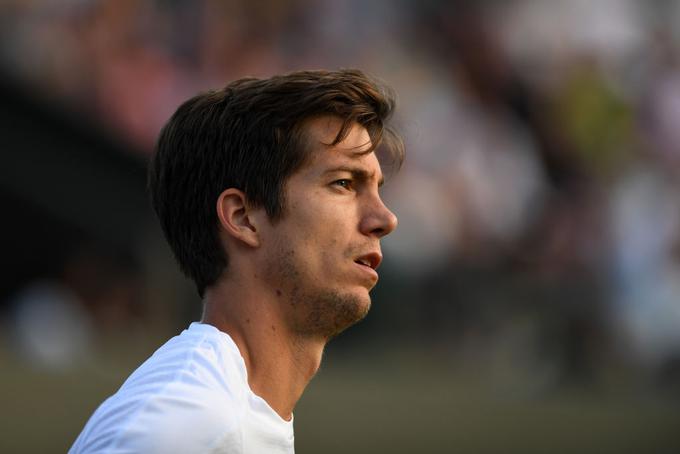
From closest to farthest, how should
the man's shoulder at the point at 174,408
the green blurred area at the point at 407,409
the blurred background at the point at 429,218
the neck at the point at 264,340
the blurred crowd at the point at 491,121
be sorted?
the man's shoulder at the point at 174,408 → the neck at the point at 264,340 → the green blurred area at the point at 407,409 → the blurred background at the point at 429,218 → the blurred crowd at the point at 491,121

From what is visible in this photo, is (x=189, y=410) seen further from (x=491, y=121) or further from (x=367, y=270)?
(x=491, y=121)

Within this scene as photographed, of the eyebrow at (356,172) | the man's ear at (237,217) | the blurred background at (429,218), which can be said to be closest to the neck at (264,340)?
the man's ear at (237,217)

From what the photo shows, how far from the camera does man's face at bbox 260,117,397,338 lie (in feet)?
8.67

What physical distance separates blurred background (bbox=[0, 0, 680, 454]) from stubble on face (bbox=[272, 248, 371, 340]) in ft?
11.7

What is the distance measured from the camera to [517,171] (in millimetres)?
9852

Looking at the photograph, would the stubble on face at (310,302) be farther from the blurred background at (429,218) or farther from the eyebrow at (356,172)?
the blurred background at (429,218)

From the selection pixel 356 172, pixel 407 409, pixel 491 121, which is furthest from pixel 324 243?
pixel 491 121

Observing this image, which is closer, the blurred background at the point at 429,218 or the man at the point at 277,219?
the man at the point at 277,219

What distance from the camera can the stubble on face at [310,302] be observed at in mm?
2648

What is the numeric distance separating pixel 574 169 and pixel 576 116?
58 centimetres

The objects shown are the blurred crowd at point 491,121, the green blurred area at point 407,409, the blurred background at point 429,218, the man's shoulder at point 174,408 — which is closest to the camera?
the man's shoulder at point 174,408

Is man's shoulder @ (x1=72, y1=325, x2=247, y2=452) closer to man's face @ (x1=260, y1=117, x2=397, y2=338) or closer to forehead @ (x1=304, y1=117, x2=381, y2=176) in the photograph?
man's face @ (x1=260, y1=117, x2=397, y2=338)

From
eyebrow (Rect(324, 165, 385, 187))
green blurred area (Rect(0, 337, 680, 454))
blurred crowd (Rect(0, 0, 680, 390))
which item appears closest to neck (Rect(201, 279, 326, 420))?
eyebrow (Rect(324, 165, 385, 187))

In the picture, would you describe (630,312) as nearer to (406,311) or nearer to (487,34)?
(406,311)
